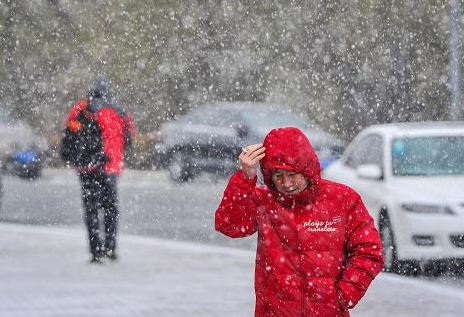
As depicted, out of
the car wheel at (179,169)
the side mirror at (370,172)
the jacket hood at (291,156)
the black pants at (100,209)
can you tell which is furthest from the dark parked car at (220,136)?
the jacket hood at (291,156)

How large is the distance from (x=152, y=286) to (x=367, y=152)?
10.8 feet

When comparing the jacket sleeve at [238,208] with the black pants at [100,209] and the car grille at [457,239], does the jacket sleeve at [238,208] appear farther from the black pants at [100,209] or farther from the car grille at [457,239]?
the black pants at [100,209]

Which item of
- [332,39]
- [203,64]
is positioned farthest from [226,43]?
[332,39]

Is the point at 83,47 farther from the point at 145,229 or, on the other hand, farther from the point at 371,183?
the point at 371,183

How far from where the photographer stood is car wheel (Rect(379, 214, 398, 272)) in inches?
412

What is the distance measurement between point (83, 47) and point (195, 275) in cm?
2729

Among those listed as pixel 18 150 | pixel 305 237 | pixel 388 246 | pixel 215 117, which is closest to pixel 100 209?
pixel 388 246

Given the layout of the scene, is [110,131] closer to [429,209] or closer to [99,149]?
[99,149]

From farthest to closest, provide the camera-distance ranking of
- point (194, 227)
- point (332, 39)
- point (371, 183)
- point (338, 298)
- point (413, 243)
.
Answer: point (332, 39) < point (194, 227) < point (371, 183) < point (413, 243) < point (338, 298)

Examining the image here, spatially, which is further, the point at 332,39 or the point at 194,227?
the point at 332,39

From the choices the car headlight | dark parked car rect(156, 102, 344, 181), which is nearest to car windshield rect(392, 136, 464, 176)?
the car headlight

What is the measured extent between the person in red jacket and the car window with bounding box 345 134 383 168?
6.81 m

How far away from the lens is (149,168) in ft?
105

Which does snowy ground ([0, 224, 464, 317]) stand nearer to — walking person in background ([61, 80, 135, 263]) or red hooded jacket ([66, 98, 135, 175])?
walking person in background ([61, 80, 135, 263])
